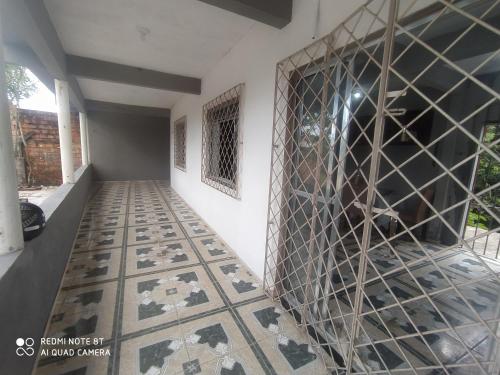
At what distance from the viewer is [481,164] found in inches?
121

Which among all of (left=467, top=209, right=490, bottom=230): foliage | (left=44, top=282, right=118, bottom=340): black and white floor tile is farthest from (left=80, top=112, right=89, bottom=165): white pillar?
(left=467, top=209, right=490, bottom=230): foliage

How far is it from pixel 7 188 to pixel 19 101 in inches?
177

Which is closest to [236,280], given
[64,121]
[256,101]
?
[256,101]

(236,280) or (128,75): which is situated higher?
(128,75)

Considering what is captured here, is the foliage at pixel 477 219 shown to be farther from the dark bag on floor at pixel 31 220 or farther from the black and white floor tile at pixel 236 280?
the dark bag on floor at pixel 31 220

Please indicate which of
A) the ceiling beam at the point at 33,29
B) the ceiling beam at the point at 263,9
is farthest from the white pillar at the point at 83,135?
the ceiling beam at the point at 263,9

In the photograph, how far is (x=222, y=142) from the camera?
3.17m

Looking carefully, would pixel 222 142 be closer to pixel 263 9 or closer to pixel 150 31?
pixel 150 31

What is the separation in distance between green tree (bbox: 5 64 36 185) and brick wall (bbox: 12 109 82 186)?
170mm

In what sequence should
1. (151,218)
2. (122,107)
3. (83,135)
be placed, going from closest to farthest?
(151,218), (83,135), (122,107)

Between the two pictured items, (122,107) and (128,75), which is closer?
(128,75)

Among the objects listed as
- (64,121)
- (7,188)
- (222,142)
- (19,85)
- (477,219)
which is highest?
(19,85)

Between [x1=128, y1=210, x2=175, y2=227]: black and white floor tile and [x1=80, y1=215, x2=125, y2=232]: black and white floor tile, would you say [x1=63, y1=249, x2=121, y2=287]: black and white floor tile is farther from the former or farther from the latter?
[x1=128, y1=210, x2=175, y2=227]: black and white floor tile

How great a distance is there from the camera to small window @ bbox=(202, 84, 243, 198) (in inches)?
103
